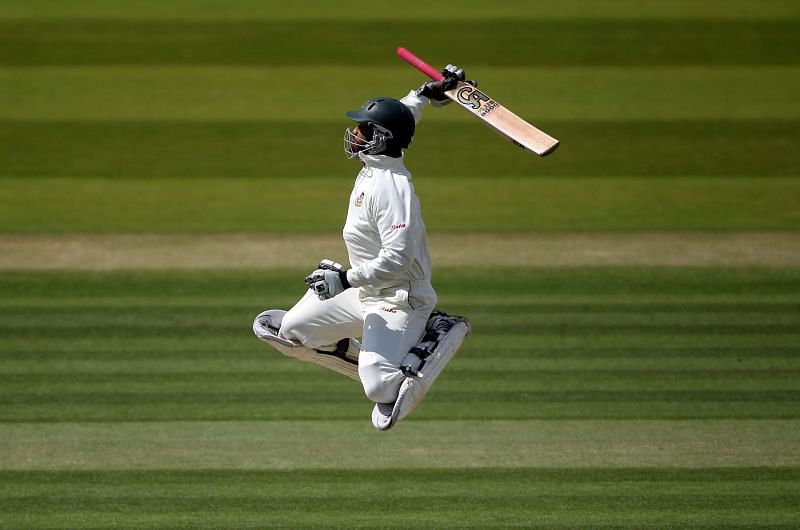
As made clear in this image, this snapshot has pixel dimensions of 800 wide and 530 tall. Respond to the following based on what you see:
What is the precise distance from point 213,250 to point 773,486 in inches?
244

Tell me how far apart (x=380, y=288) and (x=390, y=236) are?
1.40ft

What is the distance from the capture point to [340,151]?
1509 centimetres

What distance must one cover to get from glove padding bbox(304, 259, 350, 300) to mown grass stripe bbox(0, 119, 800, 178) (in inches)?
306

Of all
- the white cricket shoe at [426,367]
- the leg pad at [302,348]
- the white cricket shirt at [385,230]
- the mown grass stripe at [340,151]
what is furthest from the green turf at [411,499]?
the mown grass stripe at [340,151]

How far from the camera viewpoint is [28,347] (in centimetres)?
1045

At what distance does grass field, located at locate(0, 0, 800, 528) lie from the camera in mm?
8477

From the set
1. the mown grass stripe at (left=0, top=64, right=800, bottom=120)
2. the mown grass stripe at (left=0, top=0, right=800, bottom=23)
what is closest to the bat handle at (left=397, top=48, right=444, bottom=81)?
the mown grass stripe at (left=0, top=64, right=800, bottom=120)

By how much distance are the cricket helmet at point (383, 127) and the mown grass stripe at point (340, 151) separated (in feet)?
24.8

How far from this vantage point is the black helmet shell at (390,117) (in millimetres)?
6805

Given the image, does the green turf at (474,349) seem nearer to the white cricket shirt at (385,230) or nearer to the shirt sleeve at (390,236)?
the white cricket shirt at (385,230)

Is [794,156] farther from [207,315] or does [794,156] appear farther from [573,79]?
[207,315]

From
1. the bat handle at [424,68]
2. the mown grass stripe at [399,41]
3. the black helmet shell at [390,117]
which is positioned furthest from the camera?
the mown grass stripe at [399,41]

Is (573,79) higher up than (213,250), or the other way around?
(573,79)

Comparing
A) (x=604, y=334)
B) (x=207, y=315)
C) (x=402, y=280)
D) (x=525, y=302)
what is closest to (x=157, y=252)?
(x=207, y=315)
